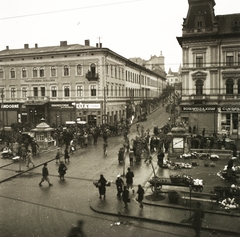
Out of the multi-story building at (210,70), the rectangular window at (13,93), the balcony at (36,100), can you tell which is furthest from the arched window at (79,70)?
the multi-story building at (210,70)

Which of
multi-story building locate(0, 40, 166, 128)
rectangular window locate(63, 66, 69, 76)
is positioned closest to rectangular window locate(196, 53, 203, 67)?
multi-story building locate(0, 40, 166, 128)

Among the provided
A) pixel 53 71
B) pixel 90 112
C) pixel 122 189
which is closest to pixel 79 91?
pixel 90 112

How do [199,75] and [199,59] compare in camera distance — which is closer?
[199,75]

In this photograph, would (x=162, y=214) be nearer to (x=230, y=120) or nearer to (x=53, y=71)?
(x=230, y=120)

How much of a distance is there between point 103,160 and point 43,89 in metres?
28.9

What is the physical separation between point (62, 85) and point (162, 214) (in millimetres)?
37874

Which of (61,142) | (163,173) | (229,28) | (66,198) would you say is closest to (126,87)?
(229,28)

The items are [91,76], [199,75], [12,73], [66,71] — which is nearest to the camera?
[199,75]

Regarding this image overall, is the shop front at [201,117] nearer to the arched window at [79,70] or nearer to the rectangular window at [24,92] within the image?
the arched window at [79,70]

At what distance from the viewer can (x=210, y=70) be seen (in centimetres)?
3669

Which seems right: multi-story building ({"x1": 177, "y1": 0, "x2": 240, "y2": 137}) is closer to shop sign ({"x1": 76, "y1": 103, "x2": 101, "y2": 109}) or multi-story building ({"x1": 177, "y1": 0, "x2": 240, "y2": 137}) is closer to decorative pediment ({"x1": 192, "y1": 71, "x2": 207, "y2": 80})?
decorative pediment ({"x1": 192, "y1": 71, "x2": 207, "y2": 80})

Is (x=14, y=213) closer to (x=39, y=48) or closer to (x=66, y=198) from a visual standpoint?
(x=66, y=198)

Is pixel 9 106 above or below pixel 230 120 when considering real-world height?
above

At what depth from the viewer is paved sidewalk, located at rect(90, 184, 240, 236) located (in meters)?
11.3
